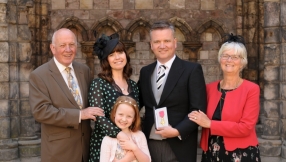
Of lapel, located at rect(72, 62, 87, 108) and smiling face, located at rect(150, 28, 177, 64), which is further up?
smiling face, located at rect(150, 28, 177, 64)

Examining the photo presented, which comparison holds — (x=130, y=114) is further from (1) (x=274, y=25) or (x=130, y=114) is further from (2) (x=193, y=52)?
(2) (x=193, y=52)

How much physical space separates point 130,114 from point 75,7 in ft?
17.1

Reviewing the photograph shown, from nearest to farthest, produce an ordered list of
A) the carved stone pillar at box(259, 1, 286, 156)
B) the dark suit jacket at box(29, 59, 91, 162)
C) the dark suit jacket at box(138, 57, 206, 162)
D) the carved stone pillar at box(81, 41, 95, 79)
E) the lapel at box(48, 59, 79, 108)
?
the dark suit jacket at box(138, 57, 206, 162) < the dark suit jacket at box(29, 59, 91, 162) < the lapel at box(48, 59, 79, 108) < the carved stone pillar at box(259, 1, 286, 156) < the carved stone pillar at box(81, 41, 95, 79)

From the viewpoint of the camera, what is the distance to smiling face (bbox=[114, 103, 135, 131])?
3004 millimetres

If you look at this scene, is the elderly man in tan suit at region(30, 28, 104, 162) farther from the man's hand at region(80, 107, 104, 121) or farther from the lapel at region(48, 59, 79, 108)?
the man's hand at region(80, 107, 104, 121)

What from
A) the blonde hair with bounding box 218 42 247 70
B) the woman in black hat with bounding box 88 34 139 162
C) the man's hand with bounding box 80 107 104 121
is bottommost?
Result: the man's hand with bounding box 80 107 104 121

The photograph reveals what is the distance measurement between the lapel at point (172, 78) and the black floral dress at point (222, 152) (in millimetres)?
453

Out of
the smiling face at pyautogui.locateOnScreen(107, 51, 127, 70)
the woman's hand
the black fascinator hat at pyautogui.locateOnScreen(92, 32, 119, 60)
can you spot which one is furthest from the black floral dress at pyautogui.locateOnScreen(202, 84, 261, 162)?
the black fascinator hat at pyautogui.locateOnScreen(92, 32, 119, 60)

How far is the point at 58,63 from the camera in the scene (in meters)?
3.58

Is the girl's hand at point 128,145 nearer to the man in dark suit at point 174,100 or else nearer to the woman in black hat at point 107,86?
the woman in black hat at point 107,86

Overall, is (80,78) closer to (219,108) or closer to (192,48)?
(219,108)

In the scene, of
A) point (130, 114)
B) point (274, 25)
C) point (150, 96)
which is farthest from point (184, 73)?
point (274, 25)

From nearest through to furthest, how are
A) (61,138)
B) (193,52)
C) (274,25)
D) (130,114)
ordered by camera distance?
(130,114) → (61,138) → (274,25) → (193,52)

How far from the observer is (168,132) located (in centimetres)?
311
